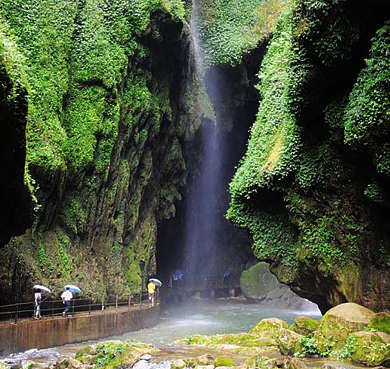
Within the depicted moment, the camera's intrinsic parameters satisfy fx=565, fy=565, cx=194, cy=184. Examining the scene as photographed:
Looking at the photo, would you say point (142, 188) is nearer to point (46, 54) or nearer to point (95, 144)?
point (95, 144)

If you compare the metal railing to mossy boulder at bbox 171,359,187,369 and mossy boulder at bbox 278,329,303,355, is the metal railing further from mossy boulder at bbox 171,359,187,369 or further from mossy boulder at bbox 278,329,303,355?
mossy boulder at bbox 278,329,303,355

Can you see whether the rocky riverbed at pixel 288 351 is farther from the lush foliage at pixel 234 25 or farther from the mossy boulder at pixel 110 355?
the lush foliage at pixel 234 25

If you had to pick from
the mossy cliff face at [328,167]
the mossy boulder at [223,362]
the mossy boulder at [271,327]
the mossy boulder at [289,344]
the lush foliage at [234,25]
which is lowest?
the mossy boulder at [223,362]

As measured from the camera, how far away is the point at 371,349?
12.8 meters

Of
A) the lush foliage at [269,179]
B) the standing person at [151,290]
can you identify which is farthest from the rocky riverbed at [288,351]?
the standing person at [151,290]

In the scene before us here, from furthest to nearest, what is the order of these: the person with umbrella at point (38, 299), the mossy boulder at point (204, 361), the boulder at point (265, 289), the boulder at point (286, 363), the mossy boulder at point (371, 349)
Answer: the boulder at point (265, 289) → the person with umbrella at point (38, 299) → the mossy boulder at point (204, 361) → the mossy boulder at point (371, 349) → the boulder at point (286, 363)

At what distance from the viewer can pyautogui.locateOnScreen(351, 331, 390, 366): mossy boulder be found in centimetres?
1251

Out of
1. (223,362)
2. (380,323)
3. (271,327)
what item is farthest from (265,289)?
(223,362)

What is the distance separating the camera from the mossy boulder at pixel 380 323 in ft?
44.6

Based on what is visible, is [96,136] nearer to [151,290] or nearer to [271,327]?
A: [151,290]

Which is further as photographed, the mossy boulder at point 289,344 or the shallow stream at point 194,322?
the shallow stream at point 194,322

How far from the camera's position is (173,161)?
33.8 metres

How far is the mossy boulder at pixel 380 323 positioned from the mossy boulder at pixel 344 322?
17 cm

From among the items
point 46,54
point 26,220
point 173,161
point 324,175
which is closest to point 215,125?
point 173,161
